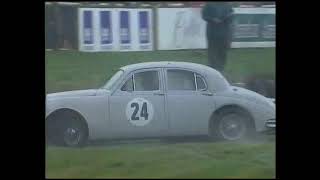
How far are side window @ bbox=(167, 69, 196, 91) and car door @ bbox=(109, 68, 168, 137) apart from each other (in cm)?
10

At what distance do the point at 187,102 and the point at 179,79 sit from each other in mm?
262

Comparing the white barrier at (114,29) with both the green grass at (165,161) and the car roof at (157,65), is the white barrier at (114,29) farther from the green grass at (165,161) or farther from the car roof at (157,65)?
the green grass at (165,161)

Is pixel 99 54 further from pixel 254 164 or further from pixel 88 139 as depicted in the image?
pixel 254 164

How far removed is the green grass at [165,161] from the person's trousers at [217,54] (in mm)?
851

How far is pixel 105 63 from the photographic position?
6.96 metres

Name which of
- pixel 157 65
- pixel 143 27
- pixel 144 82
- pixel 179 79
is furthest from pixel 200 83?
pixel 143 27

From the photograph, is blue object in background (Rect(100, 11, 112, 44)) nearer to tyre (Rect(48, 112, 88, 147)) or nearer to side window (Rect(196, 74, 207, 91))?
tyre (Rect(48, 112, 88, 147))

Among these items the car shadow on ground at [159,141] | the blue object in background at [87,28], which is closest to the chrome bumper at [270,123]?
the car shadow on ground at [159,141]

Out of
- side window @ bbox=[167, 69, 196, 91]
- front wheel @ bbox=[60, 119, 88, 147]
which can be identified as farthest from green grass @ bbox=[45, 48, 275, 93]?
front wheel @ bbox=[60, 119, 88, 147]

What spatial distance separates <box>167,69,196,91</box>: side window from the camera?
6.98 meters

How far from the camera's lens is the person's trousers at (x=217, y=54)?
7.02 metres
